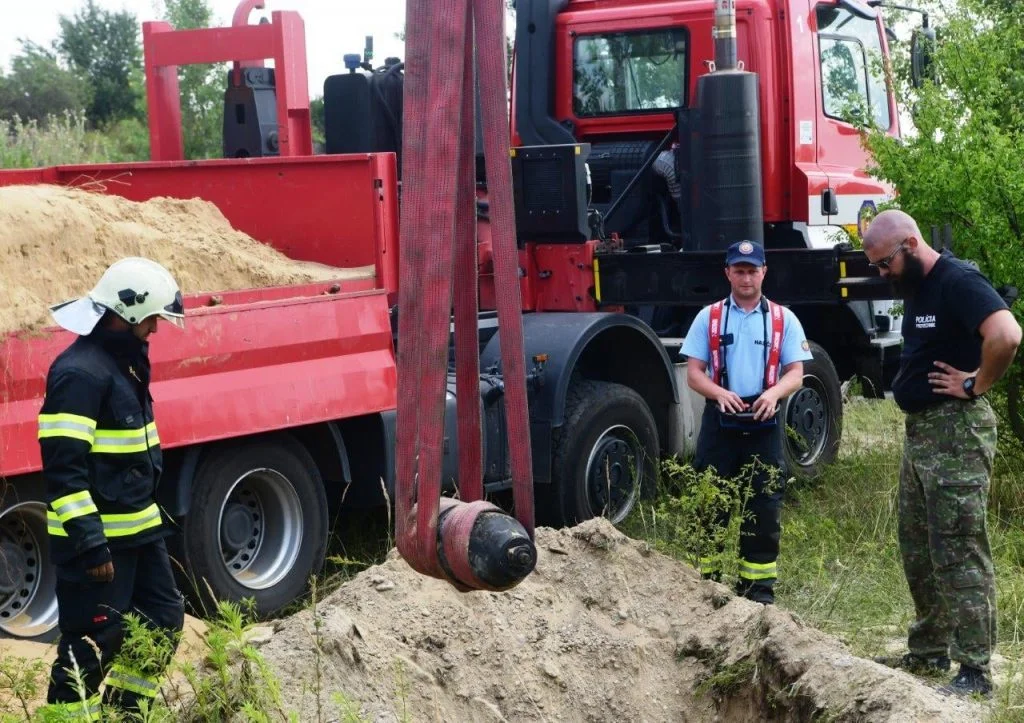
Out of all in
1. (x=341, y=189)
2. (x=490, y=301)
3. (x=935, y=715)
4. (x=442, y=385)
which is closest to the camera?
(x=442, y=385)

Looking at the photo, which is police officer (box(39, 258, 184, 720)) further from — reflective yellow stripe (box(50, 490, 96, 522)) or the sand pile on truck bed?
the sand pile on truck bed

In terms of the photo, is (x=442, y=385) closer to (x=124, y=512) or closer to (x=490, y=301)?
(x=124, y=512)

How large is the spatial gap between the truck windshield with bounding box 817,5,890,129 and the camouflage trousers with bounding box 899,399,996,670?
384cm

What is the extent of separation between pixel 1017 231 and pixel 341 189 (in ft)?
12.4

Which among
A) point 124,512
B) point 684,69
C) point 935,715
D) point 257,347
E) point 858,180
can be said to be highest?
point 684,69

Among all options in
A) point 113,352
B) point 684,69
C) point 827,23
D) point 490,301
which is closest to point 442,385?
point 113,352

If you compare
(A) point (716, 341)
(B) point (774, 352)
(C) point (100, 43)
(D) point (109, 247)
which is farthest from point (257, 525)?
(C) point (100, 43)

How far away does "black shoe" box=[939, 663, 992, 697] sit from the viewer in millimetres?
5254

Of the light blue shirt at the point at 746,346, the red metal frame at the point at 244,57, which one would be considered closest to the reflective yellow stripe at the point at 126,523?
the light blue shirt at the point at 746,346

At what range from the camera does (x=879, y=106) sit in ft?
33.0

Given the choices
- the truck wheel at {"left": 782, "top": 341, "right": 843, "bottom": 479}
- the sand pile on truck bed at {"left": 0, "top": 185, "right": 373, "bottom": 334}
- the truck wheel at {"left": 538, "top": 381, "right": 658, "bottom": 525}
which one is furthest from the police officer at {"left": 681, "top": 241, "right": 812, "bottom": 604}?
the truck wheel at {"left": 782, "top": 341, "right": 843, "bottom": 479}

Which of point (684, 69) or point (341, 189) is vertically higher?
point (684, 69)

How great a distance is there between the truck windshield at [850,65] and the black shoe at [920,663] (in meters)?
4.18

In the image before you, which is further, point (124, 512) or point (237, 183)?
point (237, 183)
